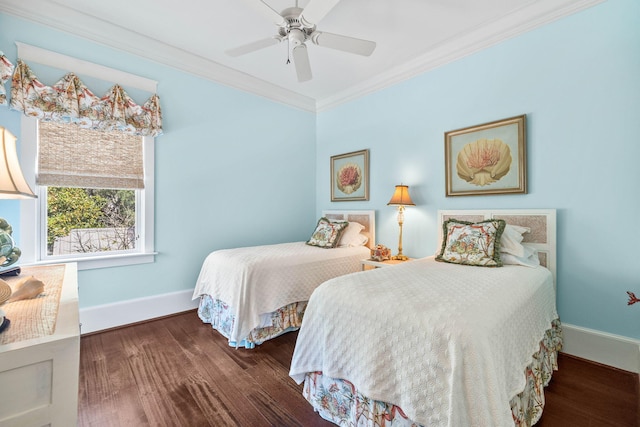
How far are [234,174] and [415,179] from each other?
Result: 2210 mm

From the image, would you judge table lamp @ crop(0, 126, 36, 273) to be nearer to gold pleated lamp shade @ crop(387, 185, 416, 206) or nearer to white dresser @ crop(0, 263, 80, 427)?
white dresser @ crop(0, 263, 80, 427)

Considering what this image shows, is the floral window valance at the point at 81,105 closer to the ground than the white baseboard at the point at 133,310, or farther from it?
farther from it

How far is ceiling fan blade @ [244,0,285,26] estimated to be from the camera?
5.84ft

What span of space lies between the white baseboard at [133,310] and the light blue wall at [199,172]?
0.25ft

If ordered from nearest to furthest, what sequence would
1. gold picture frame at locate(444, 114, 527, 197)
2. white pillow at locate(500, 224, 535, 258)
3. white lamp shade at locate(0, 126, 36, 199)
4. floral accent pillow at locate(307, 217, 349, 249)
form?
white lamp shade at locate(0, 126, 36, 199) → white pillow at locate(500, 224, 535, 258) → gold picture frame at locate(444, 114, 527, 197) → floral accent pillow at locate(307, 217, 349, 249)

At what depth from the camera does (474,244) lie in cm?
233

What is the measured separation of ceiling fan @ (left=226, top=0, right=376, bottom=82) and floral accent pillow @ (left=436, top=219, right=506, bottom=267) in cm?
167

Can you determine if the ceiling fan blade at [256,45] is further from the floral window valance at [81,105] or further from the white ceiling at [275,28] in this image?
the floral window valance at [81,105]

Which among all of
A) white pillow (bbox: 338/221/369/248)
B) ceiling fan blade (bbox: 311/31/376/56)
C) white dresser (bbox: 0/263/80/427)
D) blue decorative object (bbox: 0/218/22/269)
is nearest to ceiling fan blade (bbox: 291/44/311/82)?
ceiling fan blade (bbox: 311/31/376/56)

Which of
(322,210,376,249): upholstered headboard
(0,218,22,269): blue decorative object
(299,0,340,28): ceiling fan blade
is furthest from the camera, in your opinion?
(322,210,376,249): upholstered headboard

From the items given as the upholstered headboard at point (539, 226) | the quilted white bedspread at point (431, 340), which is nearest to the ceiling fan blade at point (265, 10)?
the quilted white bedspread at point (431, 340)

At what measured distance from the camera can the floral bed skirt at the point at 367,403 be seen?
1321mm

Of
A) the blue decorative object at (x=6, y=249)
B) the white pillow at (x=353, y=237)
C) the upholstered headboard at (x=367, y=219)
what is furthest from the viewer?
the upholstered headboard at (x=367, y=219)

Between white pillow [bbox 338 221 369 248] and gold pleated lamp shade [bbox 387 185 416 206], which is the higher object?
gold pleated lamp shade [bbox 387 185 416 206]
